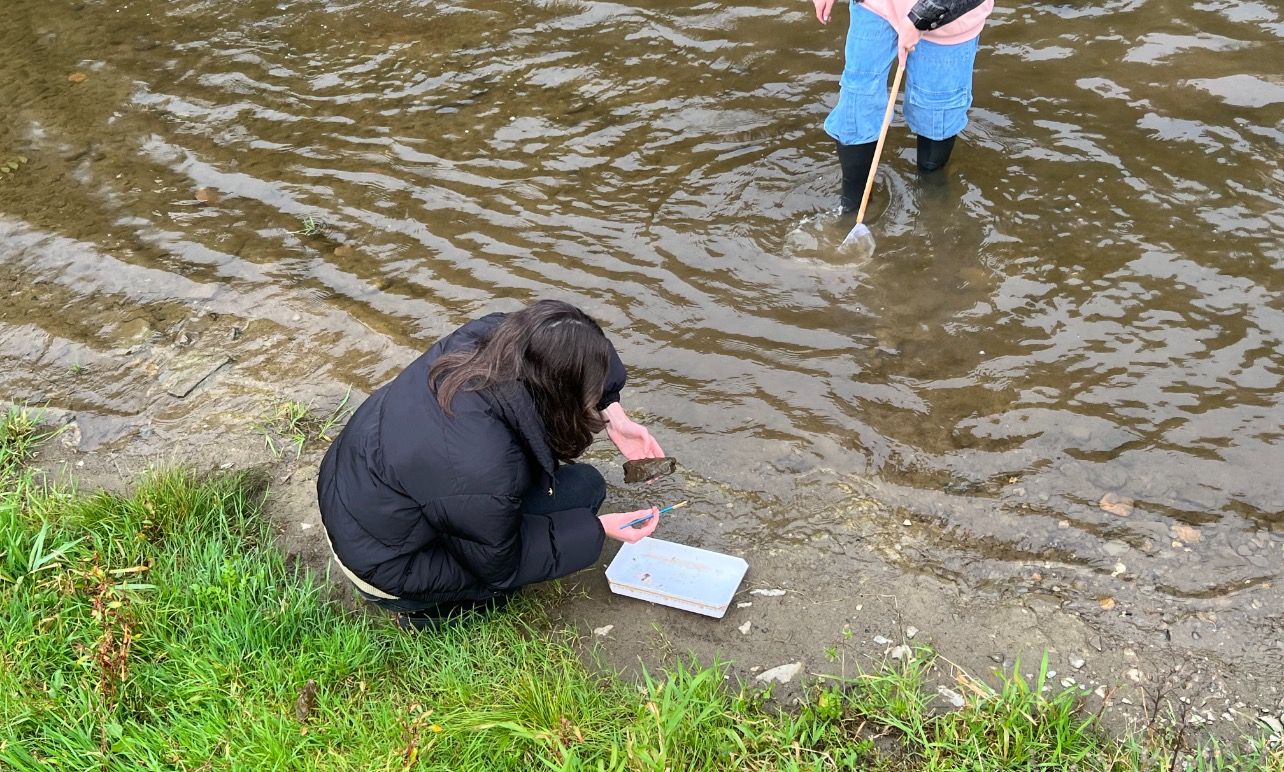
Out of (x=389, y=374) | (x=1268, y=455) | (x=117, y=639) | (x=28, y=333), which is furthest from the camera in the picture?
(x=28, y=333)

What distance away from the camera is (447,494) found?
2582mm

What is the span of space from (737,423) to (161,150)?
3.94 meters

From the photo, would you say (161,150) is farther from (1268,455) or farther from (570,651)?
(1268,455)

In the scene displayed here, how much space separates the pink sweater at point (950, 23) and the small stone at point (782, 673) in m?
2.60

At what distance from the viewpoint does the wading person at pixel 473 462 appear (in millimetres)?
2516

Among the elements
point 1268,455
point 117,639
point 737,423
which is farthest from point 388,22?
point 1268,455

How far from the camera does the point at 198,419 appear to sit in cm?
400

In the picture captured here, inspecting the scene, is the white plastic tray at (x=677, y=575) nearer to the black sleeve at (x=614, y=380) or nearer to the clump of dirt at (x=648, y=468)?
the clump of dirt at (x=648, y=468)

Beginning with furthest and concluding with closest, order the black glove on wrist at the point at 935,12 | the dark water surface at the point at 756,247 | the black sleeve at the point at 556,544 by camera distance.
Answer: the black glove on wrist at the point at 935,12
the dark water surface at the point at 756,247
the black sleeve at the point at 556,544

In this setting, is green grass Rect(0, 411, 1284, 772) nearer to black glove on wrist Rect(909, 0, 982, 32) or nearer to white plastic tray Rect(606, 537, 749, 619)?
white plastic tray Rect(606, 537, 749, 619)

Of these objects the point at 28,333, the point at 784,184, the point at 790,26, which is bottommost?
the point at 28,333

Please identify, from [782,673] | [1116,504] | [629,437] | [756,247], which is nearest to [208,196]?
[756,247]

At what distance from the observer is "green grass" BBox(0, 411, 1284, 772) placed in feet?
8.53

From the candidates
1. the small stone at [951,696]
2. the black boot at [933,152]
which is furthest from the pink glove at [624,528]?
the black boot at [933,152]
